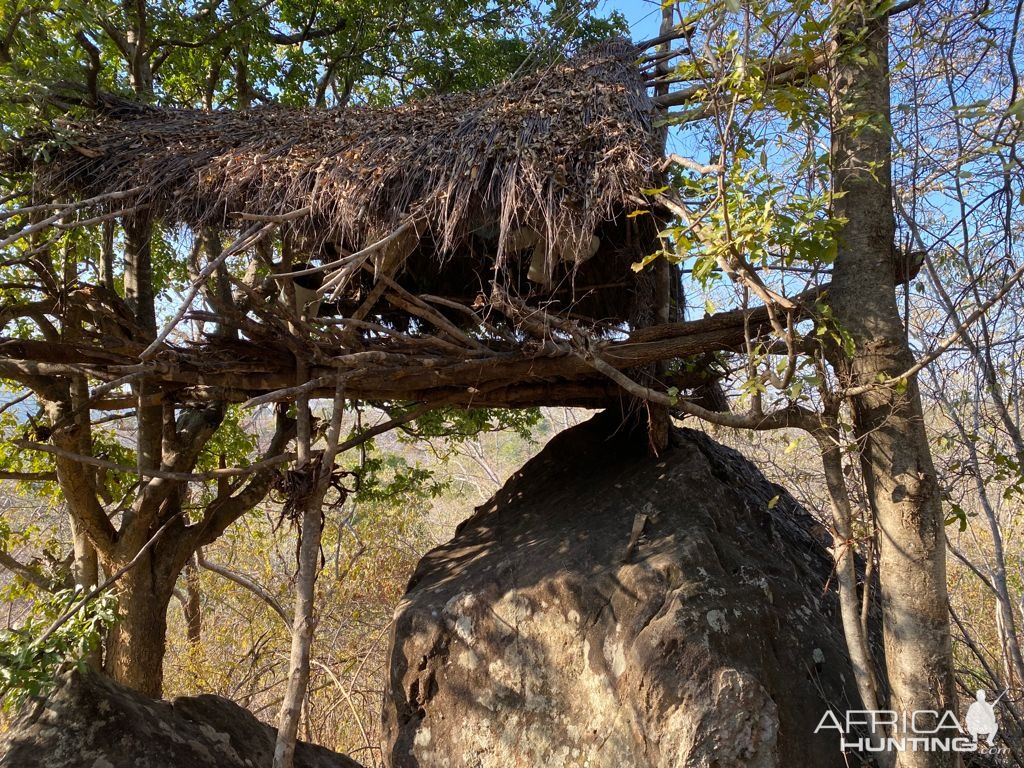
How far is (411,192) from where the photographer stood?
343 cm

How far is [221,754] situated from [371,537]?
5.20 meters

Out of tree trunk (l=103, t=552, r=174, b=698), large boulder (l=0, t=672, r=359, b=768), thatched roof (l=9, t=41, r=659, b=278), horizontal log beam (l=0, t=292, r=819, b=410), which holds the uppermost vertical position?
thatched roof (l=9, t=41, r=659, b=278)

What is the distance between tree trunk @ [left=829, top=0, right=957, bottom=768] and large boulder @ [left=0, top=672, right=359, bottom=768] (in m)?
2.84

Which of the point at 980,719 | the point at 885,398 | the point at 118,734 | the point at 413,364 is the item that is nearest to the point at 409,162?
the point at 413,364

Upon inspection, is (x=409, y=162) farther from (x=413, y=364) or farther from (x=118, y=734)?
(x=118, y=734)

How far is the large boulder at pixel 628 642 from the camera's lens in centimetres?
295

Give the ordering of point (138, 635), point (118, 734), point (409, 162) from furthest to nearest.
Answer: point (138, 635) → point (409, 162) → point (118, 734)

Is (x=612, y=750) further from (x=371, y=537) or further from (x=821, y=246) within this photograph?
(x=371, y=537)

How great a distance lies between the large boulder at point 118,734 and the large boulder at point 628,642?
32.0 inches

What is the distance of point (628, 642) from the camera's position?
3.19 metres

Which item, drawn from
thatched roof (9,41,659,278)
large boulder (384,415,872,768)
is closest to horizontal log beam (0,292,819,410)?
thatched roof (9,41,659,278)

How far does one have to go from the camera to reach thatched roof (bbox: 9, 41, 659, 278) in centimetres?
322

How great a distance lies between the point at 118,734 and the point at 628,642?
89.4 inches

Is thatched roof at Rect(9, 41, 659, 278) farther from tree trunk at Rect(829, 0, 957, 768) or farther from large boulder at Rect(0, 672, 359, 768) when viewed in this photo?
large boulder at Rect(0, 672, 359, 768)
